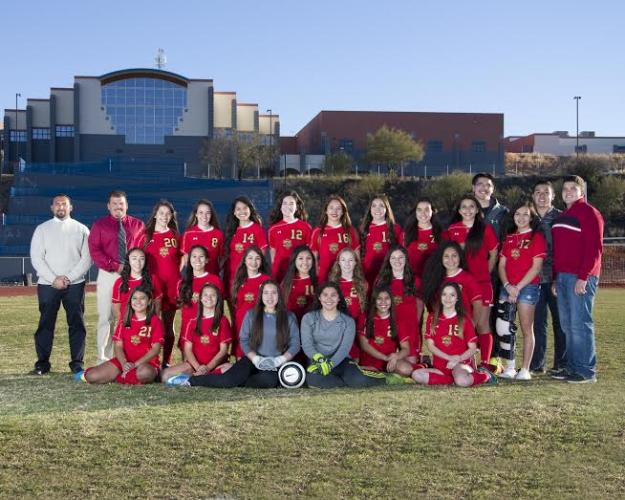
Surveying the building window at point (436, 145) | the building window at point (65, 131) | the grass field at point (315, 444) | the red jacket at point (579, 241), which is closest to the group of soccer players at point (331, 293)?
the red jacket at point (579, 241)

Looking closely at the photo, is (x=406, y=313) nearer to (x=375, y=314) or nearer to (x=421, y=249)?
(x=375, y=314)

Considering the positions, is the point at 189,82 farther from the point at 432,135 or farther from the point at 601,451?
the point at 601,451

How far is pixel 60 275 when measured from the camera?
24.2ft

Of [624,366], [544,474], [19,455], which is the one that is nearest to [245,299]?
[19,455]

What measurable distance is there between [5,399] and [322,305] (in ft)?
9.03

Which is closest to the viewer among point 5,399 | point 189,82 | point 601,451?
point 601,451

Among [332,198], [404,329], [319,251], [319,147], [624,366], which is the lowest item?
[624,366]

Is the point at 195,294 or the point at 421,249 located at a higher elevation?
the point at 421,249

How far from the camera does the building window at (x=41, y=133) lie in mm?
57438

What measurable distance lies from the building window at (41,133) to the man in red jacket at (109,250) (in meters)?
54.1

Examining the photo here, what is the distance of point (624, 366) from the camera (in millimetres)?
7789

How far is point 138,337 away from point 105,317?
1.02 m

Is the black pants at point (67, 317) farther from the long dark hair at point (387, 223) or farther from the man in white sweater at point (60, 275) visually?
the long dark hair at point (387, 223)

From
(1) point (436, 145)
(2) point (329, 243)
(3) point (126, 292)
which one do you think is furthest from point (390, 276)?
(1) point (436, 145)
